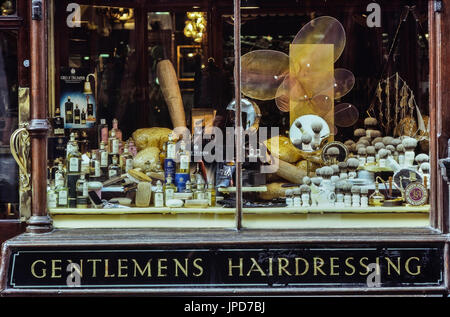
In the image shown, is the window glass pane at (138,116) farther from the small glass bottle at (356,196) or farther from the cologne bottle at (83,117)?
the small glass bottle at (356,196)

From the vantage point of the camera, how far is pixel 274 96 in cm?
692

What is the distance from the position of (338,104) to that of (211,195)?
1.69m

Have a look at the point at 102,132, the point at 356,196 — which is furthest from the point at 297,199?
the point at 102,132

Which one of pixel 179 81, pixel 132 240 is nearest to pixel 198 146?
pixel 179 81

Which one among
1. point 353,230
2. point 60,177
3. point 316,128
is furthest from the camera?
point 316,128

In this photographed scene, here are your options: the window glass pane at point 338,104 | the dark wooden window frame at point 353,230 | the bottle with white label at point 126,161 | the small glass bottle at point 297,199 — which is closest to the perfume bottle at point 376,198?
the window glass pane at point 338,104

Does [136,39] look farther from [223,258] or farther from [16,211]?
[223,258]

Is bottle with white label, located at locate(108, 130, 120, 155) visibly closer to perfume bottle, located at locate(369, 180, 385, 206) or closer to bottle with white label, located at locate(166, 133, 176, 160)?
bottle with white label, located at locate(166, 133, 176, 160)

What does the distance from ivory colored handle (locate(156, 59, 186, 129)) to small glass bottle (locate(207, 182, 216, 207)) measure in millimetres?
799

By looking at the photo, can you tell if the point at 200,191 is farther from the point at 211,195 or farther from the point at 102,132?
the point at 102,132

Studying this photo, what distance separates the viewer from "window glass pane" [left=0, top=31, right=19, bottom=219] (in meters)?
6.33

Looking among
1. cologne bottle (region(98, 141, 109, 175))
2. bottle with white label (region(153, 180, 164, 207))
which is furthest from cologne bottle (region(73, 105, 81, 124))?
bottle with white label (region(153, 180, 164, 207))

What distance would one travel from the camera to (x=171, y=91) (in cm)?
701

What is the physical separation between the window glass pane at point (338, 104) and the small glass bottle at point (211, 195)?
34 centimetres
